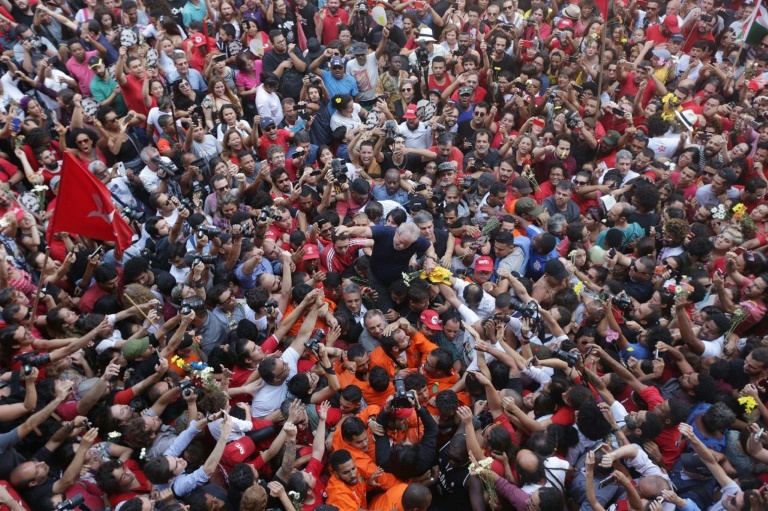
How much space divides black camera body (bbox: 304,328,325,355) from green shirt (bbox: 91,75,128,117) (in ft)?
16.5

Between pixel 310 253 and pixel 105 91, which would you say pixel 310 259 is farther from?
pixel 105 91

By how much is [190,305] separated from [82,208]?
54.1 inches

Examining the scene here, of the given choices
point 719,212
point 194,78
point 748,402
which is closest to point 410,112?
point 194,78

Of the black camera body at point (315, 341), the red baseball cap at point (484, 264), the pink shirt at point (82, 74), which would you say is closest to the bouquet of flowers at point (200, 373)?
the black camera body at point (315, 341)

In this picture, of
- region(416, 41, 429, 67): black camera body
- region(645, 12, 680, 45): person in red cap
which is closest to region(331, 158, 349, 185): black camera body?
region(416, 41, 429, 67): black camera body

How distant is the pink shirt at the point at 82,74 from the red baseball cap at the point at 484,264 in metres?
5.93

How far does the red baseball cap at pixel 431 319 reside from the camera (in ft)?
21.9

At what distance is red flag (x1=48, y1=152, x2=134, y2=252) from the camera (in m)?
6.25

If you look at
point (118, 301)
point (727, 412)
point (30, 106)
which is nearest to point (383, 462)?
point (727, 412)

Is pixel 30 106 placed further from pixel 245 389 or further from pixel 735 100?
pixel 735 100

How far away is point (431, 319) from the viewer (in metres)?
6.68

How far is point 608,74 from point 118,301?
26.1 feet

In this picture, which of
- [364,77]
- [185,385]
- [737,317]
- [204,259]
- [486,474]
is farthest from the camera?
[364,77]

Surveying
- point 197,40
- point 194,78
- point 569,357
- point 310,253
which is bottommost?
point 310,253
